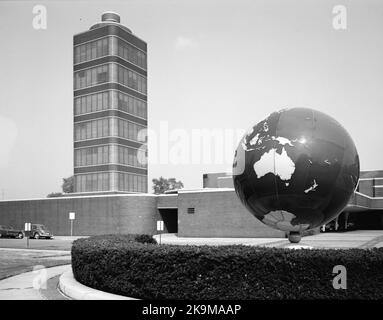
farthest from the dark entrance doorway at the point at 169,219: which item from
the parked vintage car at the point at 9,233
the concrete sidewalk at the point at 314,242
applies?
the parked vintage car at the point at 9,233

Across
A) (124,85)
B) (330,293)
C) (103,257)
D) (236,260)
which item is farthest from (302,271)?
(124,85)

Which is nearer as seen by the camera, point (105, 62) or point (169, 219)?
point (169, 219)

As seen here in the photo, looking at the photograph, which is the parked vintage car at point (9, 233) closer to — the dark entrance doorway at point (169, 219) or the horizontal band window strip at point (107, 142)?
the dark entrance doorway at point (169, 219)

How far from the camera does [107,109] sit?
221 feet

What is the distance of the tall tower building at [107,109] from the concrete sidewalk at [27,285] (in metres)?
51.7

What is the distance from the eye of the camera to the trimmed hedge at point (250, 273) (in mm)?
8602

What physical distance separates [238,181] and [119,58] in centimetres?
6136

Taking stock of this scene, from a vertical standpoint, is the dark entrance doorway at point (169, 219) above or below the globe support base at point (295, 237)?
below

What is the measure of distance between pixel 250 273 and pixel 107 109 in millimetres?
60743

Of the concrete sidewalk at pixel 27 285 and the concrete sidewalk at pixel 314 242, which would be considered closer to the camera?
the concrete sidewalk at pixel 27 285

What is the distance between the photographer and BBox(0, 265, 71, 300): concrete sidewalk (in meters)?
11.4

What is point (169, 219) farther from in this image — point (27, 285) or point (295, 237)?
point (295, 237)

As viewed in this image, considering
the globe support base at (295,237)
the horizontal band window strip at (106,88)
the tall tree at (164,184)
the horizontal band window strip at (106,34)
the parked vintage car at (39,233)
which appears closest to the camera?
the globe support base at (295,237)

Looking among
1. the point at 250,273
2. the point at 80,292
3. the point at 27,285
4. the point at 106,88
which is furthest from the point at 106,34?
the point at 250,273
